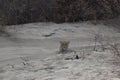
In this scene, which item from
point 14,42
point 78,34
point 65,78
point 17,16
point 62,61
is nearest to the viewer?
point 65,78

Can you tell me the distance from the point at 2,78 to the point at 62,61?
1307mm

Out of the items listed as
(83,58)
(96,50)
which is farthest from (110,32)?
(83,58)

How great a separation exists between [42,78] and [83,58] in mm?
1402

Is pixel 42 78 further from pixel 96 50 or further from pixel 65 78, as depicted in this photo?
pixel 96 50

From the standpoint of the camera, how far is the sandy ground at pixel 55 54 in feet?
21.0

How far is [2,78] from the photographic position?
645 cm

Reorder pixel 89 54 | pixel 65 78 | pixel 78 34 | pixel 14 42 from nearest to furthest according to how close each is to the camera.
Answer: pixel 65 78
pixel 89 54
pixel 14 42
pixel 78 34

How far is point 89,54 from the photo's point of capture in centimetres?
771

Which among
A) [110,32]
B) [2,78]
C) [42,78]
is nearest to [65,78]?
[42,78]

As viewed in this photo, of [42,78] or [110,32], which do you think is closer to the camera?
[42,78]

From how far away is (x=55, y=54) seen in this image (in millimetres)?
7941

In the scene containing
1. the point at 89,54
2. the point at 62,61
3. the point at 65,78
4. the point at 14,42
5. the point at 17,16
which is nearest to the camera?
the point at 65,78

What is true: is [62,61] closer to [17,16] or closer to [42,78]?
[42,78]

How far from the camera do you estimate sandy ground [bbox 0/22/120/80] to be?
21.0 ft
